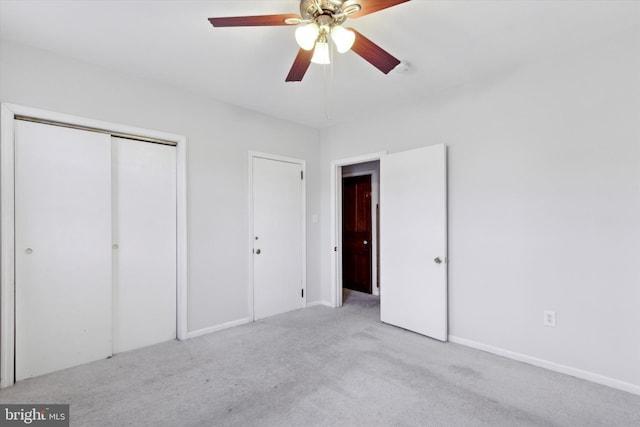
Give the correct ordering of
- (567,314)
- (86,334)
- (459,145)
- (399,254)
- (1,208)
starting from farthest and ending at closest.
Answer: (399,254) < (459,145) < (86,334) < (567,314) < (1,208)

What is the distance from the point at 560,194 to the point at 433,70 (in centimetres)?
148

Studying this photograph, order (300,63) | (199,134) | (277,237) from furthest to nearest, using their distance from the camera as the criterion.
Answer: (277,237) < (199,134) < (300,63)

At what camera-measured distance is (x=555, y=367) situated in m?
2.37

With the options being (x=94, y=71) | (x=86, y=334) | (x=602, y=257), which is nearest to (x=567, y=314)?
(x=602, y=257)

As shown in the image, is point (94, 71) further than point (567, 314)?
Yes

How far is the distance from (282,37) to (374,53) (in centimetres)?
76

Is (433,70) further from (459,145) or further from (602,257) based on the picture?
(602,257)

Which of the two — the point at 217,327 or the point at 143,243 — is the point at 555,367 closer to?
the point at 217,327

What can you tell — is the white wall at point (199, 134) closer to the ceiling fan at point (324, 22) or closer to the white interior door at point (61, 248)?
the white interior door at point (61, 248)

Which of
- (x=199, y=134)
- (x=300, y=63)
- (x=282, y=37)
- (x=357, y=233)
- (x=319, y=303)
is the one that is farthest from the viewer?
(x=357, y=233)

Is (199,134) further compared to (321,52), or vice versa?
(199,134)

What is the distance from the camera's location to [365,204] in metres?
5.13

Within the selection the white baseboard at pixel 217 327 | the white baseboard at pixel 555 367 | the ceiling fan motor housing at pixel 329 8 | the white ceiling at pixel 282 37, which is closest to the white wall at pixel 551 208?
the white baseboard at pixel 555 367

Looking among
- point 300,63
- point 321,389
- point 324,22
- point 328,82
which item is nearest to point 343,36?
point 324,22
